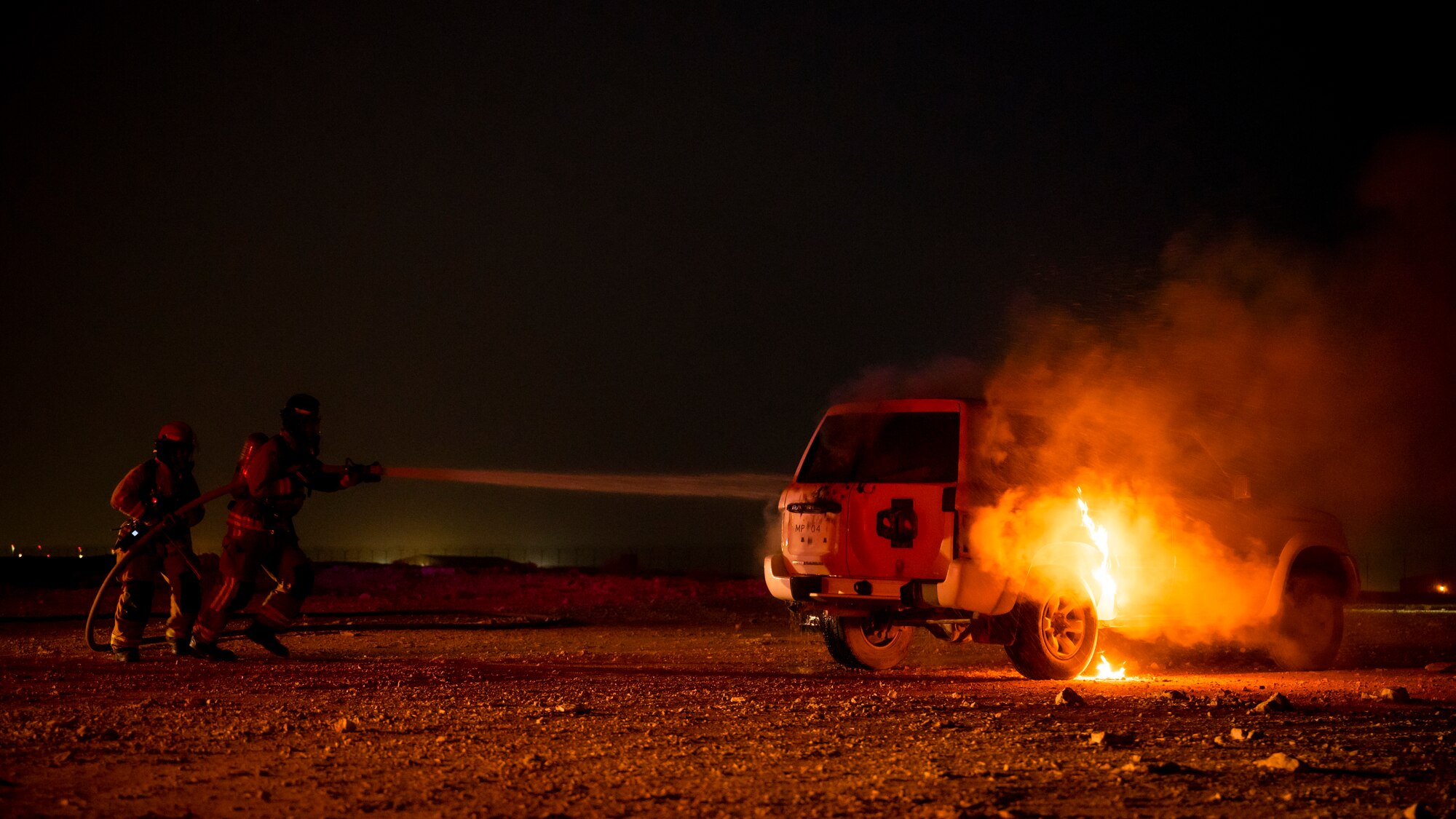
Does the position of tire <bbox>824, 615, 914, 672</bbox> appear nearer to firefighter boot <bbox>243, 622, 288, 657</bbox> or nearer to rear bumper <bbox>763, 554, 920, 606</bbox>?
rear bumper <bbox>763, 554, 920, 606</bbox>

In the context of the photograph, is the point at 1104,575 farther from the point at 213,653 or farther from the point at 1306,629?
the point at 213,653

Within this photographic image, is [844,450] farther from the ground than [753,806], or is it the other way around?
[844,450]

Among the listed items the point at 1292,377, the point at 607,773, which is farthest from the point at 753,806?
the point at 1292,377

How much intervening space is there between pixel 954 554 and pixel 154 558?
22.5ft

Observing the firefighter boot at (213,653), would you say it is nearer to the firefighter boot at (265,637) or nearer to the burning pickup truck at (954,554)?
the firefighter boot at (265,637)

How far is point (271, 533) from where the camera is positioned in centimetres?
1168

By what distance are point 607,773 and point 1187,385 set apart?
1099cm

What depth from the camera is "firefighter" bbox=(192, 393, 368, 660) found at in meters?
11.5

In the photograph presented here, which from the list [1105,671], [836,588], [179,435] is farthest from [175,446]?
[1105,671]

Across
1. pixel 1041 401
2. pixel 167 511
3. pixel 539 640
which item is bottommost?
pixel 539 640

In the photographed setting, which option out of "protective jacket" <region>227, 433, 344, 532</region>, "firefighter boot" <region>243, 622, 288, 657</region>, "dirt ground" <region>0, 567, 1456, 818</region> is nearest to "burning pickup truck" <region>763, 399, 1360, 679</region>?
"dirt ground" <region>0, 567, 1456, 818</region>

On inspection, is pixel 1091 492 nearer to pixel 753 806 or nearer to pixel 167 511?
pixel 753 806

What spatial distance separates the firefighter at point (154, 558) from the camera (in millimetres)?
11711

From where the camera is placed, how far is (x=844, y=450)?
1096 centimetres
